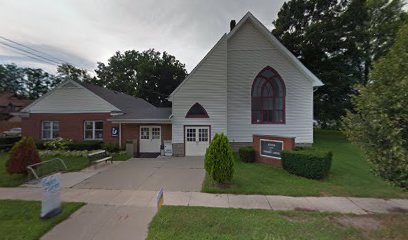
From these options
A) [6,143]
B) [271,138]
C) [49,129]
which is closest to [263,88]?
[271,138]

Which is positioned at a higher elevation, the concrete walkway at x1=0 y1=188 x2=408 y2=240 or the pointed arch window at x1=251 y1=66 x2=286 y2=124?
the pointed arch window at x1=251 y1=66 x2=286 y2=124

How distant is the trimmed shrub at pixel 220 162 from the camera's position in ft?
23.8

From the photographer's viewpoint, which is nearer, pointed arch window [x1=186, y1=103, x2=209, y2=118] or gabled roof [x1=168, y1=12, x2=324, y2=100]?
pointed arch window [x1=186, y1=103, x2=209, y2=118]

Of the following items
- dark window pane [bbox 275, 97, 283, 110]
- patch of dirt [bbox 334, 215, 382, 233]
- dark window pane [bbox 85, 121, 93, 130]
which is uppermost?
dark window pane [bbox 275, 97, 283, 110]

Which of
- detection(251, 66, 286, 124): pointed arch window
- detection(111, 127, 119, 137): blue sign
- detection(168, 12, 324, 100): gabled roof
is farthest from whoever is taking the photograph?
detection(111, 127, 119, 137): blue sign

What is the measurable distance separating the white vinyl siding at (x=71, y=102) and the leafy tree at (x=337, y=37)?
858 inches

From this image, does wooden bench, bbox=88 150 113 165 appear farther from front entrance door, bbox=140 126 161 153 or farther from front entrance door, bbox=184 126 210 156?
front entrance door, bbox=184 126 210 156

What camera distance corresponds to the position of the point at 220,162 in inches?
286

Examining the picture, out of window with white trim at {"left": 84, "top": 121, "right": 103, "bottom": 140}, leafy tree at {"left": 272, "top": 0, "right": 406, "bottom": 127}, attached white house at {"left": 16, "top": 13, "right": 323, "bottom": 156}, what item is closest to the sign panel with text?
attached white house at {"left": 16, "top": 13, "right": 323, "bottom": 156}

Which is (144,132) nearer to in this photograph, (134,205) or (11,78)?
(134,205)

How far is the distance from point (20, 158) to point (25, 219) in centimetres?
460

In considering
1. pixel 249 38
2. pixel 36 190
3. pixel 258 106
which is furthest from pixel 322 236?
pixel 249 38

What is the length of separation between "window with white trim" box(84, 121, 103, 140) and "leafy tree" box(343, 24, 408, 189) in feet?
56.7

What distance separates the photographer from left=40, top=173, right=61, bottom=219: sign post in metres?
4.86
